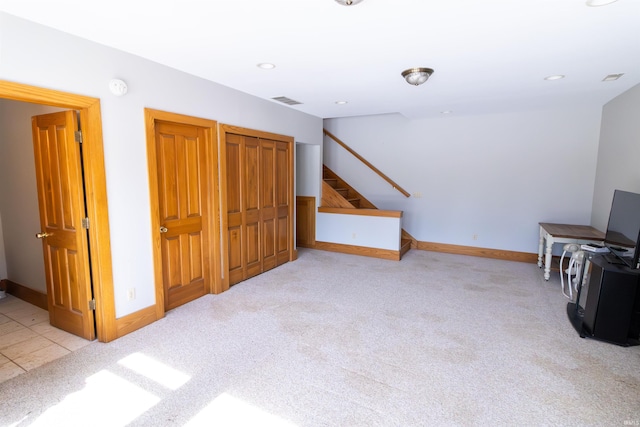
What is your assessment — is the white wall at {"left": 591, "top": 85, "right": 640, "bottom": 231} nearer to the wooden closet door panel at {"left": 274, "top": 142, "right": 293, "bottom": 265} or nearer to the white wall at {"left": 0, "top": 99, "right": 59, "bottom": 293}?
the wooden closet door panel at {"left": 274, "top": 142, "right": 293, "bottom": 265}

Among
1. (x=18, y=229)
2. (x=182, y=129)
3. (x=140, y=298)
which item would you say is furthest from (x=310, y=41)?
(x=18, y=229)

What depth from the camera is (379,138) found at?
630cm

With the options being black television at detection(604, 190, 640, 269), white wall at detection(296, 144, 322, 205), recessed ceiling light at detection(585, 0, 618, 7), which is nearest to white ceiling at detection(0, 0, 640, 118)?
recessed ceiling light at detection(585, 0, 618, 7)

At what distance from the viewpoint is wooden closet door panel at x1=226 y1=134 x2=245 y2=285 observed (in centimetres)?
394

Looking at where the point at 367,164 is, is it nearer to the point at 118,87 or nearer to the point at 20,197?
the point at 118,87

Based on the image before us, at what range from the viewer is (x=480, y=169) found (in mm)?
5566

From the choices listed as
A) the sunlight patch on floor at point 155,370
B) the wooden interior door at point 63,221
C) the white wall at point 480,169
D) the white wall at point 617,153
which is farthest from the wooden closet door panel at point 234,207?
the white wall at point 617,153

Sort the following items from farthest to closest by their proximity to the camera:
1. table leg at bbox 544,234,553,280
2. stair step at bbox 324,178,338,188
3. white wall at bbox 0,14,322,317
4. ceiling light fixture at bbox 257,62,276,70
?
1. stair step at bbox 324,178,338,188
2. table leg at bbox 544,234,553,280
3. ceiling light fixture at bbox 257,62,276,70
4. white wall at bbox 0,14,322,317

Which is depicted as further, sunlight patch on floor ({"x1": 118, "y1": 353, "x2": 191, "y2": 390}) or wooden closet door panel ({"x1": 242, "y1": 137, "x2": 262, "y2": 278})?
wooden closet door panel ({"x1": 242, "y1": 137, "x2": 262, "y2": 278})

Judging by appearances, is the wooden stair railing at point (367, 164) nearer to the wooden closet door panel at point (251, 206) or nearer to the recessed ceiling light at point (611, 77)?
the wooden closet door panel at point (251, 206)

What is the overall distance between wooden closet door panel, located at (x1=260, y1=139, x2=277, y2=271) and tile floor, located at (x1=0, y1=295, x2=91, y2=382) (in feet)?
7.89

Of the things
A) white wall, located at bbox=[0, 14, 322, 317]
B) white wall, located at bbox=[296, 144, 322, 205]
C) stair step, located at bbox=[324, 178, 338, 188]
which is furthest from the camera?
stair step, located at bbox=[324, 178, 338, 188]

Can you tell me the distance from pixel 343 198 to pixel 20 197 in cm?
437

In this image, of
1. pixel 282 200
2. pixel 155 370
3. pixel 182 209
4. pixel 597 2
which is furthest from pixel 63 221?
pixel 597 2
